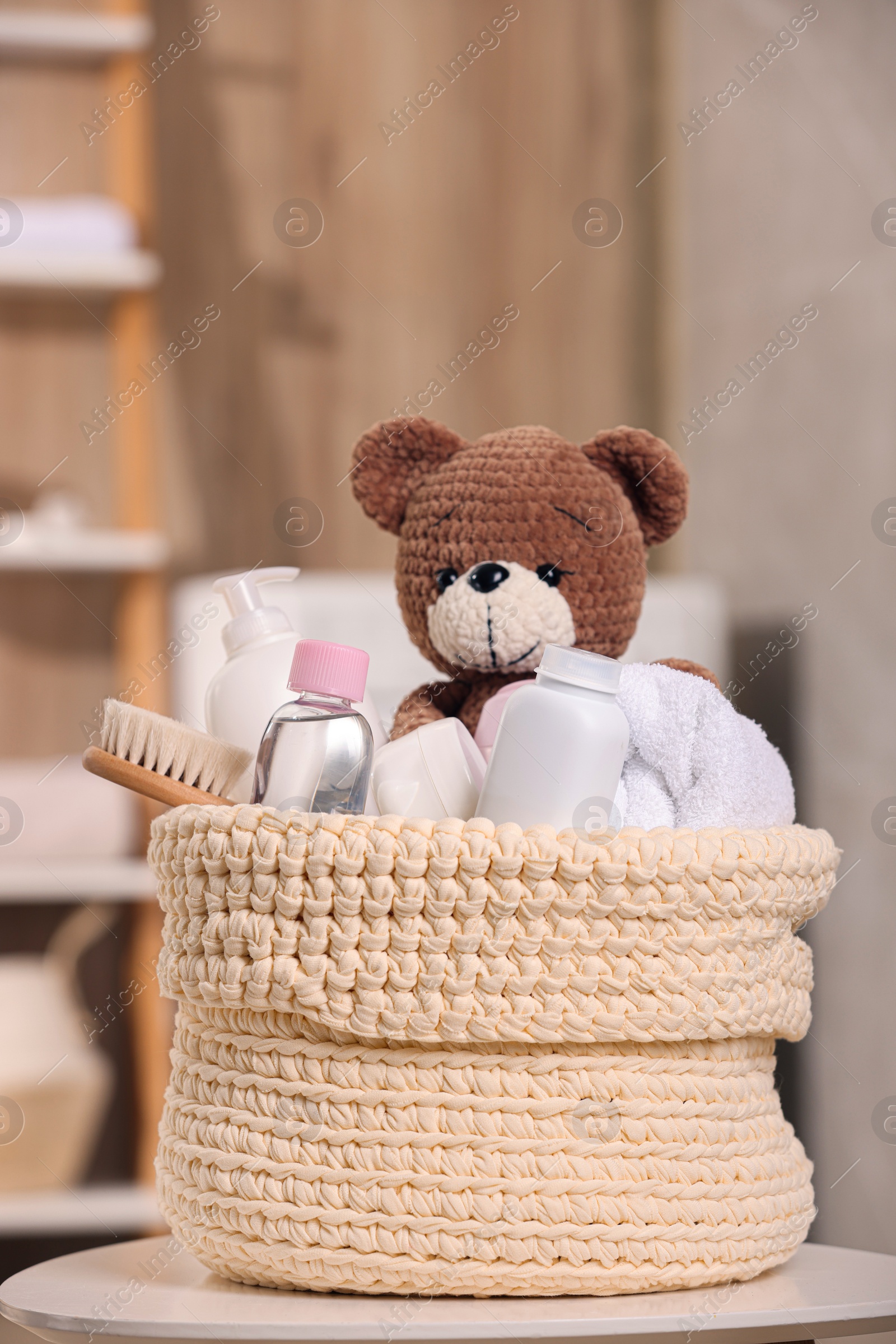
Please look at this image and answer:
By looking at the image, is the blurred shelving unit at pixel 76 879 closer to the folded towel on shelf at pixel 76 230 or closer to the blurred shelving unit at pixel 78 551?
the blurred shelving unit at pixel 78 551

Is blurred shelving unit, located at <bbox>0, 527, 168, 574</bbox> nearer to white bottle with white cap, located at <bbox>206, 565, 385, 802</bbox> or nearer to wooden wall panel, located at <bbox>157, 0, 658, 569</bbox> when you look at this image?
wooden wall panel, located at <bbox>157, 0, 658, 569</bbox>

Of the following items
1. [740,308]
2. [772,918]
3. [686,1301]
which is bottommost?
[686,1301]

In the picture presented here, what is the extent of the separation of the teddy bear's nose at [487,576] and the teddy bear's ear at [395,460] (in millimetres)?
70

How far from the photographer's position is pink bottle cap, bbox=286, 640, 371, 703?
0.40 metres

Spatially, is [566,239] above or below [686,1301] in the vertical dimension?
above

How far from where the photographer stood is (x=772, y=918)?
1.26 ft

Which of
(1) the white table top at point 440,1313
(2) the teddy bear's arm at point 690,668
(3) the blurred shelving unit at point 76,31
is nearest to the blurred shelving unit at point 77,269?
(3) the blurred shelving unit at point 76,31

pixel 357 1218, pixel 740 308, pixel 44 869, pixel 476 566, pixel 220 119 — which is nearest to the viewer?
pixel 357 1218

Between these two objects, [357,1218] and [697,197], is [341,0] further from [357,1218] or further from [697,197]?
[357,1218]

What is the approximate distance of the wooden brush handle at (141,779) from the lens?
39 centimetres

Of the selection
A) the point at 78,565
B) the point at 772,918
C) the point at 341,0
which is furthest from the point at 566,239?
the point at 772,918

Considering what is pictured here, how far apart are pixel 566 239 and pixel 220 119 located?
442mm

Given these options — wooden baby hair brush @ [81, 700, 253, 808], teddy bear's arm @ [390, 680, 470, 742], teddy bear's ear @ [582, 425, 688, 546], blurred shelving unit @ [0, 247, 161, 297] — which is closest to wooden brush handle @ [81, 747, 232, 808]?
wooden baby hair brush @ [81, 700, 253, 808]

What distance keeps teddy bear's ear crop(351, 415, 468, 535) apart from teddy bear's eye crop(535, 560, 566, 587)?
8cm
